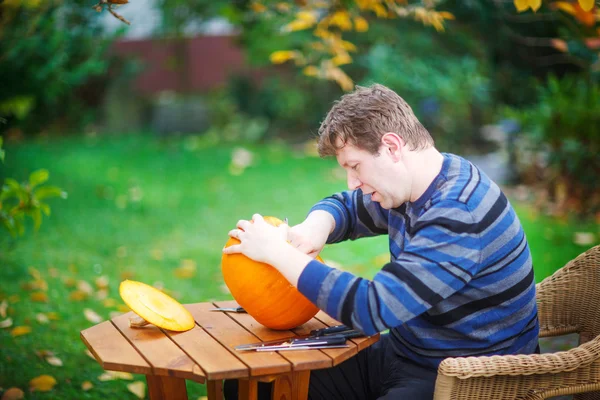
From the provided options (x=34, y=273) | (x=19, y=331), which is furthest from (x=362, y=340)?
(x=34, y=273)

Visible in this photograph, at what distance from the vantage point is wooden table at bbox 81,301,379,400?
6.33ft

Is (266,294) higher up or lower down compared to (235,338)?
higher up

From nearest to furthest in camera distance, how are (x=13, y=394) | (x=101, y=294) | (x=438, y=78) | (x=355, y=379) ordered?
(x=355, y=379), (x=13, y=394), (x=101, y=294), (x=438, y=78)

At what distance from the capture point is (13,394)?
332 centimetres

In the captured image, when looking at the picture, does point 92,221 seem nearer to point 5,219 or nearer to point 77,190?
point 77,190

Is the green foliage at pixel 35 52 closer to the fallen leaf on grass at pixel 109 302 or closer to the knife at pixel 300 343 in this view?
the fallen leaf on grass at pixel 109 302

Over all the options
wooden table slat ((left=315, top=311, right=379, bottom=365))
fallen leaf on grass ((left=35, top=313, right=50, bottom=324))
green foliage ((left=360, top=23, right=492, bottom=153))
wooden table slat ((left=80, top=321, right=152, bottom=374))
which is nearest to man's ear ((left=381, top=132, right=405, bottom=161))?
wooden table slat ((left=315, top=311, right=379, bottom=365))

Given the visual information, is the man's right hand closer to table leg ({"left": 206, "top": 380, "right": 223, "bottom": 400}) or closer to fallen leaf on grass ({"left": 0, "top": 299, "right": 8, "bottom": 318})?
table leg ({"left": 206, "top": 380, "right": 223, "bottom": 400})

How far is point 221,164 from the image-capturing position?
9.76m

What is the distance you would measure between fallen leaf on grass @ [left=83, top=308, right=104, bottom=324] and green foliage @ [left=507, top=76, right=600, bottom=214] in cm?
466

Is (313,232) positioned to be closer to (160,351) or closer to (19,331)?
(160,351)

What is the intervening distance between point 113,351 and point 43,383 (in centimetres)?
166

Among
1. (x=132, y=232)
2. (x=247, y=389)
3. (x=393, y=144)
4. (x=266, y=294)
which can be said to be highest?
(x=393, y=144)

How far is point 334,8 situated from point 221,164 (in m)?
5.88
